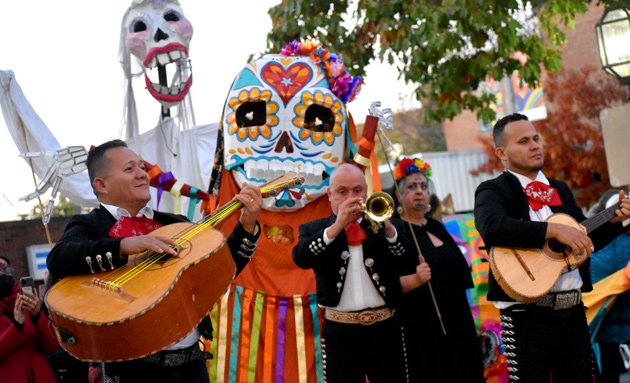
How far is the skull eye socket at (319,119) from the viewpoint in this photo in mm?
6797

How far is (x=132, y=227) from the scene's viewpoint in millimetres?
4430

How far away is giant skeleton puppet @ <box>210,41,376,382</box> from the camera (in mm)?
6590

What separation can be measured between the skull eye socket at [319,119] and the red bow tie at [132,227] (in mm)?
2420

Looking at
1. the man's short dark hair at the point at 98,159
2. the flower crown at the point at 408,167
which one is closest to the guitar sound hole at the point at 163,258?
the man's short dark hair at the point at 98,159

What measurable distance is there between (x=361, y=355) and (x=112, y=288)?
6.25 feet

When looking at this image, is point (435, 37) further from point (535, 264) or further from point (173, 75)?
point (535, 264)

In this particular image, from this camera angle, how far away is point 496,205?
504 cm

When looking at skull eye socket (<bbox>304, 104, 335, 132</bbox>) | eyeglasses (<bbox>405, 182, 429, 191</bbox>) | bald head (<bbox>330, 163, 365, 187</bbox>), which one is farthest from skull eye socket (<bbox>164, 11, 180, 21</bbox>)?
bald head (<bbox>330, 163, 365, 187</bbox>)

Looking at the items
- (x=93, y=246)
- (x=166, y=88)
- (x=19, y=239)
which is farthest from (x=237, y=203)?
(x=19, y=239)

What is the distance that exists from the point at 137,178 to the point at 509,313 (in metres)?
2.01

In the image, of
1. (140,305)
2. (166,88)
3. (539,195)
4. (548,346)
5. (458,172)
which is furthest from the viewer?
(458,172)

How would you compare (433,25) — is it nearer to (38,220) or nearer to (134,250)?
(134,250)

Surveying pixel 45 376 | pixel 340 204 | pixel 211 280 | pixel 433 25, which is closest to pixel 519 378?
pixel 340 204

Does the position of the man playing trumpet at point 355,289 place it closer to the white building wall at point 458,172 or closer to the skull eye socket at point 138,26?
the skull eye socket at point 138,26
